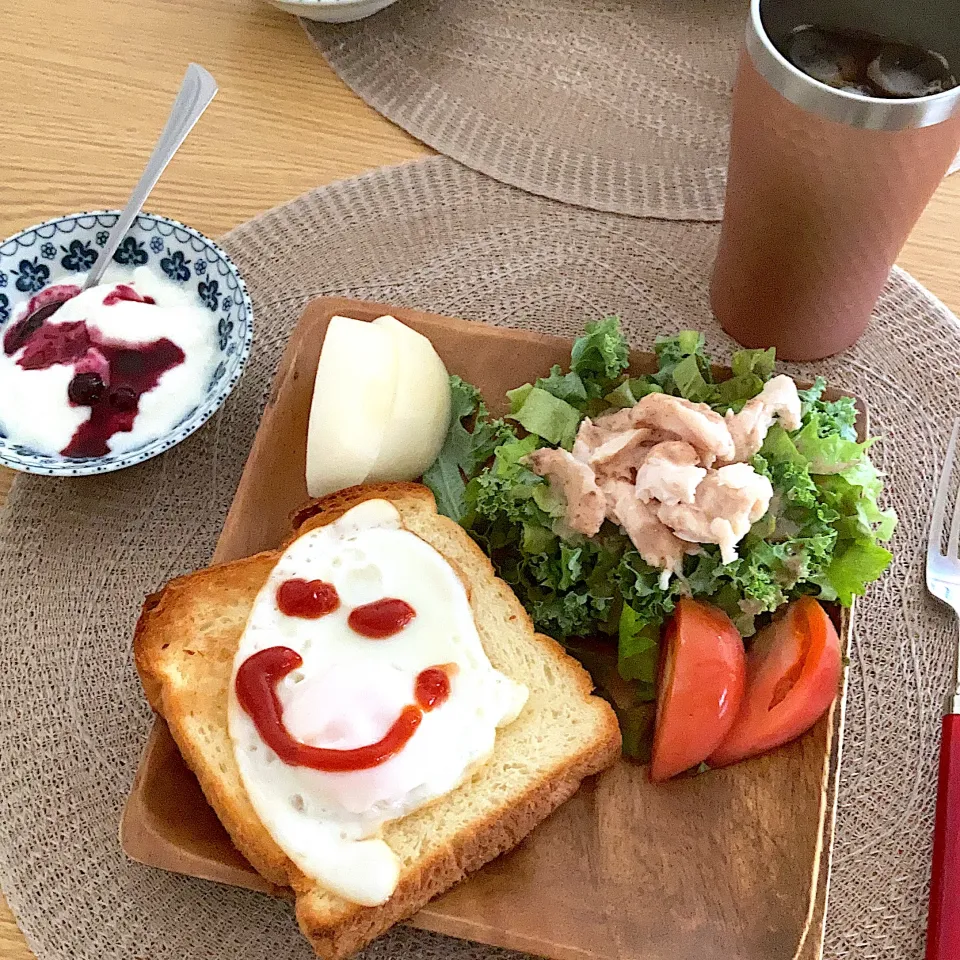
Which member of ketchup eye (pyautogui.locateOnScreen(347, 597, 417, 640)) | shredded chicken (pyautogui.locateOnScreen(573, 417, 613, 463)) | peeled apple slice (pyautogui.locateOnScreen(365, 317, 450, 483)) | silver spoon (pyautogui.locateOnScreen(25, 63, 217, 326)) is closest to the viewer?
ketchup eye (pyautogui.locateOnScreen(347, 597, 417, 640))

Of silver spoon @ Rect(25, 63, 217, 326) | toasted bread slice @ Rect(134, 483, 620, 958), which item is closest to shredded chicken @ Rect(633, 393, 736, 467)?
toasted bread slice @ Rect(134, 483, 620, 958)

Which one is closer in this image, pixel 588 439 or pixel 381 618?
pixel 381 618

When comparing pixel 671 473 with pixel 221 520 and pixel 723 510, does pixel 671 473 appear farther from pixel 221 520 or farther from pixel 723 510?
pixel 221 520

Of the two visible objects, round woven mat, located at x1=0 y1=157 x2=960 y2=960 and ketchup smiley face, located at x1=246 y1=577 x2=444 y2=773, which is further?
round woven mat, located at x1=0 y1=157 x2=960 y2=960

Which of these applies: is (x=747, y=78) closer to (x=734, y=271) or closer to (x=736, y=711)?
(x=734, y=271)

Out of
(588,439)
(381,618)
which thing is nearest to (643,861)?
(381,618)

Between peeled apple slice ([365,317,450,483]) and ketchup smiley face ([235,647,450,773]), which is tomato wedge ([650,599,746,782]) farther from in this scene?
peeled apple slice ([365,317,450,483])
